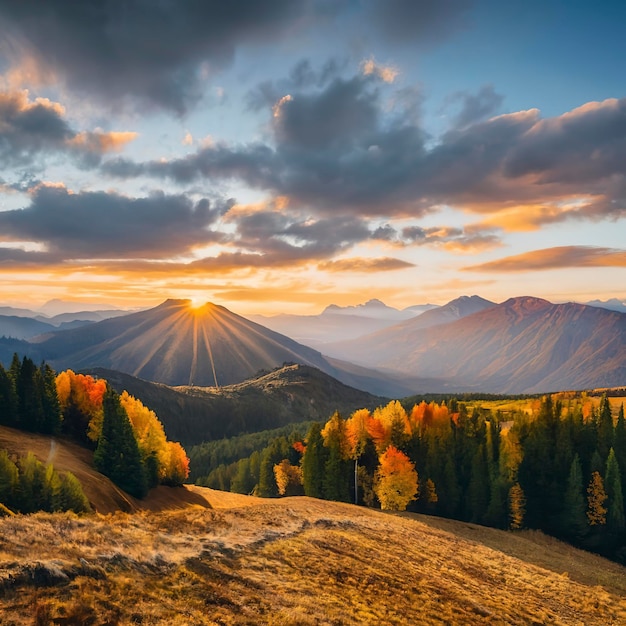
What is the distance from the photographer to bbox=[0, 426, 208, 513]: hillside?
137 ft

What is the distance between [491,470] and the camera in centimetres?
7831

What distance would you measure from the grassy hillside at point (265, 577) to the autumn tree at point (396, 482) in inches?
1071

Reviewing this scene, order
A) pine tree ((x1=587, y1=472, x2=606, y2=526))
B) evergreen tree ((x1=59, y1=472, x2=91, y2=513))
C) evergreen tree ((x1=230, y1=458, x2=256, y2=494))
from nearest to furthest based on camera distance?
evergreen tree ((x1=59, y1=472, x2=91, y2=513)) → pine tree ((x1=587, y1=472, x2=606, y2=526)) → evergreen tree ((x1=230, y1=458, x2=256, y2=494))

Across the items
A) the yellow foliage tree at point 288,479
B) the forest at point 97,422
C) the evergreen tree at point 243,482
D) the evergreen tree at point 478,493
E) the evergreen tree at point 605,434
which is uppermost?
the forest at point 97,422

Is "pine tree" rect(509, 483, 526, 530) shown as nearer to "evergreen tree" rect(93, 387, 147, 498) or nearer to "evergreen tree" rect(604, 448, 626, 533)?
"evergreen tree" rect(604, 448, 626, 533)

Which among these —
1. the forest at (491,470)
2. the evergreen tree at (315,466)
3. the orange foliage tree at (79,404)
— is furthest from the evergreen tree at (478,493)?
the orange foliage tree at (79,404)

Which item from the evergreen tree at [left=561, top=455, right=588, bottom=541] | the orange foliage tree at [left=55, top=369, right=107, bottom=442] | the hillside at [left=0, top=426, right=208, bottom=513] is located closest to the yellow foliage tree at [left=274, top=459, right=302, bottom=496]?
the hillside at [left=0, top=426, right=208, bottom=513]

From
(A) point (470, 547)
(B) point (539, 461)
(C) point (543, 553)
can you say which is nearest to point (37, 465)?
(A) point (470, 547)

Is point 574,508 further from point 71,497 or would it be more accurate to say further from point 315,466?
point 71,497

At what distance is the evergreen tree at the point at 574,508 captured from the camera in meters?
71.0

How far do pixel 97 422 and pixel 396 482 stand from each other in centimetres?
4926

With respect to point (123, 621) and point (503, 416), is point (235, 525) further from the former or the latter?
A: point (503, 416)

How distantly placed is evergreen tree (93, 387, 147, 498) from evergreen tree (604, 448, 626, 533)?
247 ft

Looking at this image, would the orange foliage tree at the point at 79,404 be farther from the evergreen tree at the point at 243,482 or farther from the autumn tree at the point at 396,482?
the evergreen tree at the point at 243,482
